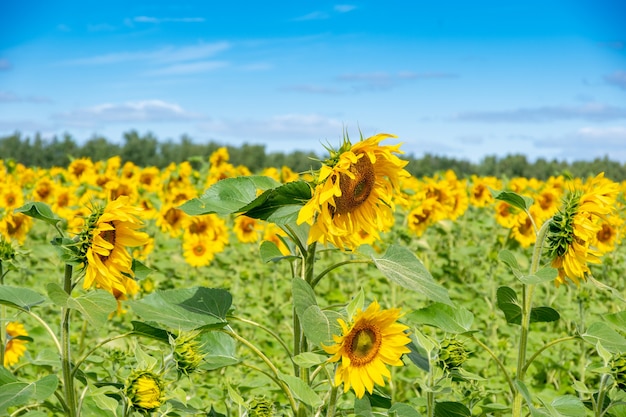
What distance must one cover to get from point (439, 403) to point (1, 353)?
1340 mm

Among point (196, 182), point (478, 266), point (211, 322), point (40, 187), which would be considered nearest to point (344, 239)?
point (211, 322)

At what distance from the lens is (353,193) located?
1748mm

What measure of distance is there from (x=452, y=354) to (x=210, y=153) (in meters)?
21.9

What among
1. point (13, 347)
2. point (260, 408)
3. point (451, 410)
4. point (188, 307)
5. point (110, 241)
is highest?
point (110, 241)

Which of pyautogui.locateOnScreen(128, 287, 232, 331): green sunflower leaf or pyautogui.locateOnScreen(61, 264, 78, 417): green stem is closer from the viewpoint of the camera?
pyautogui.locateOnScreen(128, 287, 232, 331): green sunflower leaf

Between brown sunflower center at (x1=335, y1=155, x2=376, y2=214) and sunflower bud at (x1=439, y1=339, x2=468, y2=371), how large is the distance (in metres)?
0.42

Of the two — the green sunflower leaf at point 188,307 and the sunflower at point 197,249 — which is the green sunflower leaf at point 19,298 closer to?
the green sunflower leaf at point 188,307

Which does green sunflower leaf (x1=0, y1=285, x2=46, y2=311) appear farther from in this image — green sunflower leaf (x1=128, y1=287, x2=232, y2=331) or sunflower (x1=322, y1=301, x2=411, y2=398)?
sunflower (x1=322, y1=301, x2=411, y2=398)

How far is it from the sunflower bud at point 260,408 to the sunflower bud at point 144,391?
0.72 feet

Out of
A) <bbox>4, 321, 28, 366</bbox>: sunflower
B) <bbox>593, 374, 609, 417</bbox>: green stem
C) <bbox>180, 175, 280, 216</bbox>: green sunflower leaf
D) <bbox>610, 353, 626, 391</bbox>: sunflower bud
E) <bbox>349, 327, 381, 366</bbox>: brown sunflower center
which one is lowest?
<bbox>4, 321, 28, 366</bbox>: sunflower

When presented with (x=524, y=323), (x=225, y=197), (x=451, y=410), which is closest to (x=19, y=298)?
(x=225, y=197)

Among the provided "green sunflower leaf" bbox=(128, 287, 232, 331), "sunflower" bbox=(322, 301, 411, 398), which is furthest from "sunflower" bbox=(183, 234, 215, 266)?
"sunflower" bbox=(322, 301, 411, 398)

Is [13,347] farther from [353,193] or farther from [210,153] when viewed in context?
[210,153]

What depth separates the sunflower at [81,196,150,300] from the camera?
188 cm
